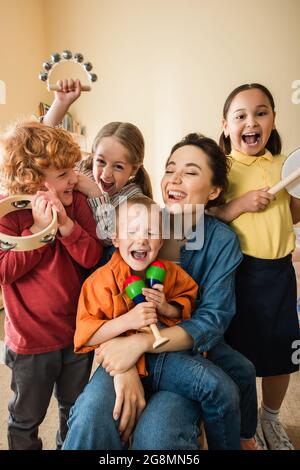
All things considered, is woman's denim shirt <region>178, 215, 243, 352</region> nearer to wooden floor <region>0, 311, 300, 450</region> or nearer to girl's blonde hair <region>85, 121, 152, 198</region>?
girl's blonde hair <region>85, 121, 152, 198</region>

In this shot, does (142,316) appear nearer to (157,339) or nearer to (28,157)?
(157,339)

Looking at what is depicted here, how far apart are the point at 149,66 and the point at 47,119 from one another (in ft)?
7.89

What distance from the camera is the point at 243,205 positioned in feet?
3.33

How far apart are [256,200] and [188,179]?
0.21 metres

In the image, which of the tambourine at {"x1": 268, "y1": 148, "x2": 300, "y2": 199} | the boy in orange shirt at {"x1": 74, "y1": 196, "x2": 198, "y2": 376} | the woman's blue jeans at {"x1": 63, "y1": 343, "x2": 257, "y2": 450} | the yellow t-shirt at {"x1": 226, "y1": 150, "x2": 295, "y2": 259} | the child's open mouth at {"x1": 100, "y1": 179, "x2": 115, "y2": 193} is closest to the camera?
the woman's blue jeans at {"x1": 63, "y1": 343, "x2": 257, "y2": 450}

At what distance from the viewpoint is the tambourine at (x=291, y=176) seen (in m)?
0.92

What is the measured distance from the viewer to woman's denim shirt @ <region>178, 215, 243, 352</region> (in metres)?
0.85

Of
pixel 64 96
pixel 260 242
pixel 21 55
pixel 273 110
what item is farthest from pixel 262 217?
pixel 21 55

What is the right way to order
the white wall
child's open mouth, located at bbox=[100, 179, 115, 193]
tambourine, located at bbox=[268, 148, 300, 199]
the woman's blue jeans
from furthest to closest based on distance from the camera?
1. the white wall
2. child's open mouth, located at bbox=[100, 179, 115, 193]
3. tambourine, located at bbox=[268, 148, 300, 199]
4. the woman's blue jeans

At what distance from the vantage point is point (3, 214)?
833 mm

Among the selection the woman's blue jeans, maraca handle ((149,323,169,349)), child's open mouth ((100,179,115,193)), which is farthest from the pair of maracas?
child's open mouth ((100,179,115,193))

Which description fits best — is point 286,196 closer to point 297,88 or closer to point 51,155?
point 51,155

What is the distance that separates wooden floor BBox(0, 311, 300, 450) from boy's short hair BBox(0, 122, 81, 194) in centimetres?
97

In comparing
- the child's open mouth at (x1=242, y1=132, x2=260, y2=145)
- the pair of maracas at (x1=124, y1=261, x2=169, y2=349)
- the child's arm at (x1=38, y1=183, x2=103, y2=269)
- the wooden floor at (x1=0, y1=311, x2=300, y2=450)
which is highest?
the child's open mouth at (x1=242, y1=132, x2=260, y2=145)
